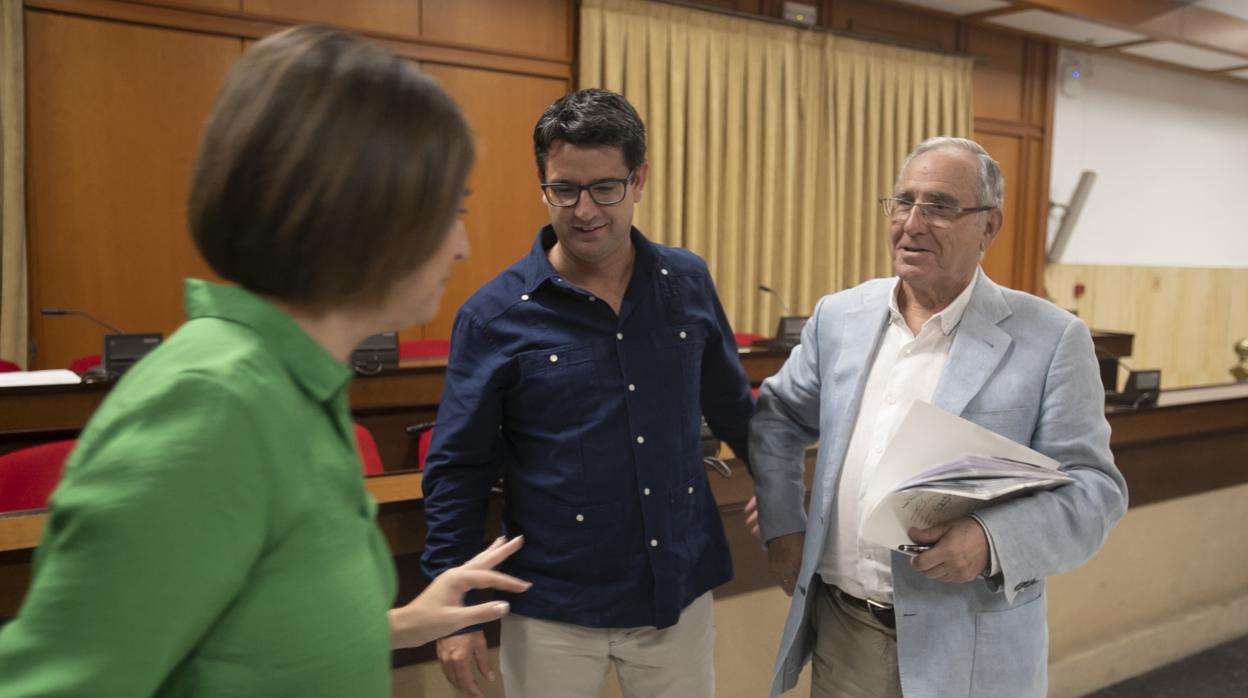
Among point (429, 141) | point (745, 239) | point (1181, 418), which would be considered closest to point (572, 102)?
point (429, 141)

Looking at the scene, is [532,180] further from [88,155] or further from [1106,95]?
[1106,95]

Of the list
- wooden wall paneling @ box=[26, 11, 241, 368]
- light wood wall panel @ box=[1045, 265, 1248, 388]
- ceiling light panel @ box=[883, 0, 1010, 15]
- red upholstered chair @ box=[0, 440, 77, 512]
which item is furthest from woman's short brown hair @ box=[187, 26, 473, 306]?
light wood wall panel @ box=[1045, 265, 1248, 388]

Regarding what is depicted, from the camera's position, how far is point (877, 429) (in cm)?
143

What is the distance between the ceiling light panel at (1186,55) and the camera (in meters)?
7.01

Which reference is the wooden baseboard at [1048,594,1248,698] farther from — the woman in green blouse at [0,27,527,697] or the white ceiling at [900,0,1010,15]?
the white ceiling at [900,0,1010,15]

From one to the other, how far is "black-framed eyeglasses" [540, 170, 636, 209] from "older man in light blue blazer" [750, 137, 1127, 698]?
48cm

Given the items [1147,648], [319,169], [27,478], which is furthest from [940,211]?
[1147,648]

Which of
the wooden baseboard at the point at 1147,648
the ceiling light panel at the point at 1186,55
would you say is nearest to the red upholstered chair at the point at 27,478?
the wooden baseboard at the point at 1147,648

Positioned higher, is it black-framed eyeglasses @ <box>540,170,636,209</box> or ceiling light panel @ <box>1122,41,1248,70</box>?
ceiling light panel @ <box>1122,41,1248,70</box>

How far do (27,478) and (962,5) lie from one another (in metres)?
6.36

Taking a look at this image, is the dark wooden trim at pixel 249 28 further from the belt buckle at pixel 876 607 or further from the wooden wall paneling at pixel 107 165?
the belt buckle at pixel 876 607

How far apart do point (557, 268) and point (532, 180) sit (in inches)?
155

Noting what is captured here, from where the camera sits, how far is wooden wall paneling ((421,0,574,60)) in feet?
15.9

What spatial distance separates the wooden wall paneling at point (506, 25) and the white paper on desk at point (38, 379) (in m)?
2.78
